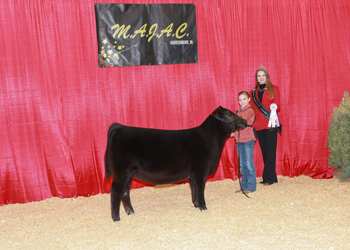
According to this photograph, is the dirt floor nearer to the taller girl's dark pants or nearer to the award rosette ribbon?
the taller girl's dark pants

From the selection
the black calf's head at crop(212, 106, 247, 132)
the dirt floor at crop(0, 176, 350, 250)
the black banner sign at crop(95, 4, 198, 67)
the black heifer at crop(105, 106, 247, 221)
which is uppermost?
the black banner sign at crop(95, 4, 198, 67)

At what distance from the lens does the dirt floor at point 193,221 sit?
9.64 feet

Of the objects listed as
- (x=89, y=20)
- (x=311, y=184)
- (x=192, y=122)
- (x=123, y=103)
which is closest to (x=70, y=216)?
(x=123, y=103)

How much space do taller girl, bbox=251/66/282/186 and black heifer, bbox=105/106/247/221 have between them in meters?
0.99

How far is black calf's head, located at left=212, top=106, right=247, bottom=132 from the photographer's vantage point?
155 inches

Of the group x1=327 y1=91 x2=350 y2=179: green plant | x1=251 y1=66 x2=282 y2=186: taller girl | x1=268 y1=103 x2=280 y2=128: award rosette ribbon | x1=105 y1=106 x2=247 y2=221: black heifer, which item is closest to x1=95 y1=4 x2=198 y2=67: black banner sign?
x1=251 y1=66 x2=282 y2=186: taller girl

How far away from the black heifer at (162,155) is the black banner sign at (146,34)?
1.54 metres

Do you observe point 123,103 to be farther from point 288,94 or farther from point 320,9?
point 320,9

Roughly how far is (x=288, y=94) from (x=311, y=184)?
1531mm

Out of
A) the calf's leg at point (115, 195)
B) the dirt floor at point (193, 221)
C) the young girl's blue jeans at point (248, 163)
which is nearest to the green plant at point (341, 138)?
the dirt floor at point (193, 221)

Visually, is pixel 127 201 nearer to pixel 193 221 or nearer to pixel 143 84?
pixel 193 221

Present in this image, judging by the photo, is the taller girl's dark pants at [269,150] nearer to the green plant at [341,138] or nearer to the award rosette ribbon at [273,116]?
the award rosette ribbon at [273,116]

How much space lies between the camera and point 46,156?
464 centimetres

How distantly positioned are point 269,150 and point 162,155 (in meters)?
2.06
